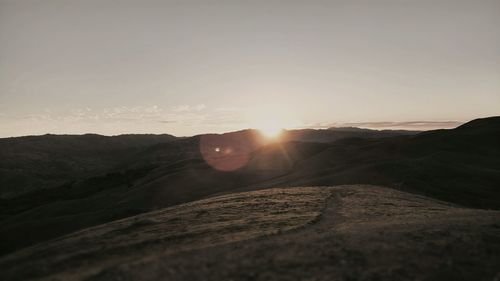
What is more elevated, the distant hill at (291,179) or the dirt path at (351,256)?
the dirt path at (351,256)

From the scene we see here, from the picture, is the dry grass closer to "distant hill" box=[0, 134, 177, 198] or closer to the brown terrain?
the brown terrain

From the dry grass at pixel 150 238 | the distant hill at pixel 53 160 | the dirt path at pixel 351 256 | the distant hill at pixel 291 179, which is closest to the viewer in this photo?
the dirt path at pixel 351 256

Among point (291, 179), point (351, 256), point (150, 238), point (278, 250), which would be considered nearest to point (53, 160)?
point (291, 179)

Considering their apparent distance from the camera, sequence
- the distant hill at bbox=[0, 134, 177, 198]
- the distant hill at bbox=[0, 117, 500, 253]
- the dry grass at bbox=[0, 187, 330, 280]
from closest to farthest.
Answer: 1. the dry grass at bbox=[0, 187, 330, 280]
2. the distant hill at bbox=[0, 117, 500, 253]
3. the distant hill at bbox=[0, 134, 177, 198]

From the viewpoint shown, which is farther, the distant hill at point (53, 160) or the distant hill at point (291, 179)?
the distant hill at point (53, 160)

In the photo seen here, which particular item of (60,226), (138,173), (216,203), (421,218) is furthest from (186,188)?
Result: (421,218)

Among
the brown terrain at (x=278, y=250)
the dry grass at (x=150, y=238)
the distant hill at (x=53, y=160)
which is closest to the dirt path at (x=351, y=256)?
the brown terrain at (x=278, y=250)

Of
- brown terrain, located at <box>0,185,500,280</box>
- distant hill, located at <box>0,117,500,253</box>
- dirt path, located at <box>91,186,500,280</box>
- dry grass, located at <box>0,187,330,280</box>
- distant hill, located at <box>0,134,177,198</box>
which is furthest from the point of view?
distant hill, located at <box>0,134,177,198</box>

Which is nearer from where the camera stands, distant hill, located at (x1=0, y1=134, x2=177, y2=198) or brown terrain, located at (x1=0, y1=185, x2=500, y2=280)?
brown terrain, located at (x1=0, y1=185, x2=500, y2=280)

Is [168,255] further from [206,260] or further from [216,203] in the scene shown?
[216,203]

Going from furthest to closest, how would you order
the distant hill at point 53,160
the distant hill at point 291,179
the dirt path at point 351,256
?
1. the distant hill at point 53,160
2. the distant hill at point 291,179
3. the dirt path at point 351,256

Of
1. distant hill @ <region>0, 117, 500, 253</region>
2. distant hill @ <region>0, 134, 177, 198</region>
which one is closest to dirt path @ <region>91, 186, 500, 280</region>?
distant hill @ <region>0, 117, 500, 253</region>

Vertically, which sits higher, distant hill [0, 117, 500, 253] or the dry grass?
the dry grass

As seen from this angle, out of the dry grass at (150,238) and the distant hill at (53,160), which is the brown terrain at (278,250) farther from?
the distant hill at (53,160)
